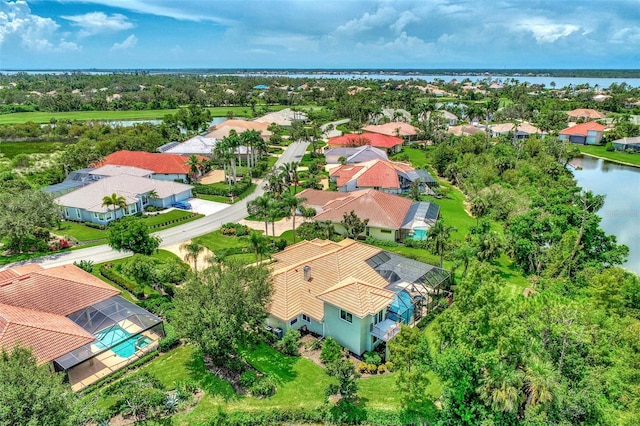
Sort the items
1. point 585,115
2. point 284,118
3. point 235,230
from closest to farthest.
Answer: point 235,230, point 585,115, point 284,118

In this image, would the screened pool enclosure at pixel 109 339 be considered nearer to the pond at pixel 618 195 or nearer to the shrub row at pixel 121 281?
the shrub row at pixel 121 281

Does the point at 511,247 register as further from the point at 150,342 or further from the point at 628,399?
the point at 150,342

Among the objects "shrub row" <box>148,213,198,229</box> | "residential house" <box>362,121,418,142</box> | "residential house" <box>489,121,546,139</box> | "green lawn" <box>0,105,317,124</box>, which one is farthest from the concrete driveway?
"green lawn" <box>0,105,317,124</box>

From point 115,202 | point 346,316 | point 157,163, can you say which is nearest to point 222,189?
point 157,163

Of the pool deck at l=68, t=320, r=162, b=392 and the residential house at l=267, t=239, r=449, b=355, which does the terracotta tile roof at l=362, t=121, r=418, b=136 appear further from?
the pool deck at l=68, t=320, r=162, b=392

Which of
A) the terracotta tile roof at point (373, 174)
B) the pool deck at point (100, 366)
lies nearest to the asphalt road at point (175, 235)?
the terracotta tile roof at point (373, 174)

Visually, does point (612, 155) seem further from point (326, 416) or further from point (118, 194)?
point (118, 194)
